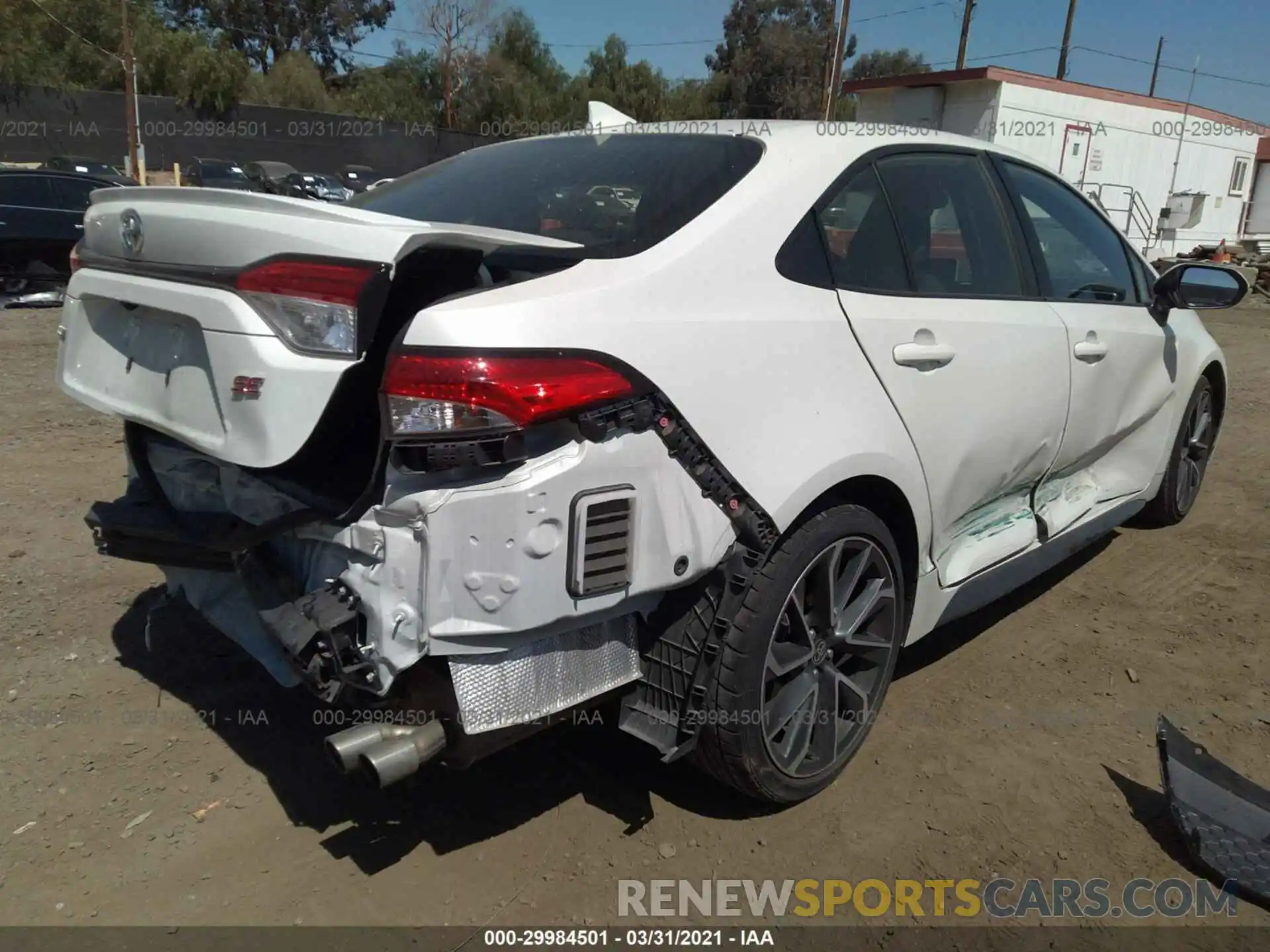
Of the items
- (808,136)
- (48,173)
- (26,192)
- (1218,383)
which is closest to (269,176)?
(48,173)

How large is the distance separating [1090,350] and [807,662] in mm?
1708

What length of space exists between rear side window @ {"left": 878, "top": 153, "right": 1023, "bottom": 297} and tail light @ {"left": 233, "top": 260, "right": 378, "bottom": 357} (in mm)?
1627

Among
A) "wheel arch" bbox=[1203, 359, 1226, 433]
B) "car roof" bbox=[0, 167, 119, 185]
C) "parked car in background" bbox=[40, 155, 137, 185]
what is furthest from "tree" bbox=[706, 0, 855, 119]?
"wheel arch" bbox=[1203, 359, 1226, 433]

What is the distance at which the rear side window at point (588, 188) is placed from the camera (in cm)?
230

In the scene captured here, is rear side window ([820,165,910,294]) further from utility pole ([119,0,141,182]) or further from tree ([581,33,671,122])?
tree ([581,33,671,122])

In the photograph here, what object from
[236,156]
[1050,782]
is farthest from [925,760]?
[236,156]

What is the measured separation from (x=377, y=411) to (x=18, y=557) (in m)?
2.69

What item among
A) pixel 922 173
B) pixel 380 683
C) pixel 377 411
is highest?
pixel 922 173

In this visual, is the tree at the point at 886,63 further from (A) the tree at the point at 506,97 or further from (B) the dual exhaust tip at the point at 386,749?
(B) the dual exhaust tip at the point at 386,749

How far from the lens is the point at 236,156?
113ft

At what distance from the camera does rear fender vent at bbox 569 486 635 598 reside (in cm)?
191

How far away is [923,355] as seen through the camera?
2639 millimetres

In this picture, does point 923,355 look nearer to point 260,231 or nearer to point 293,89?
point 260,231

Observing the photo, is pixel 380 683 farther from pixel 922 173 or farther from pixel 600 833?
pixel 922 173
